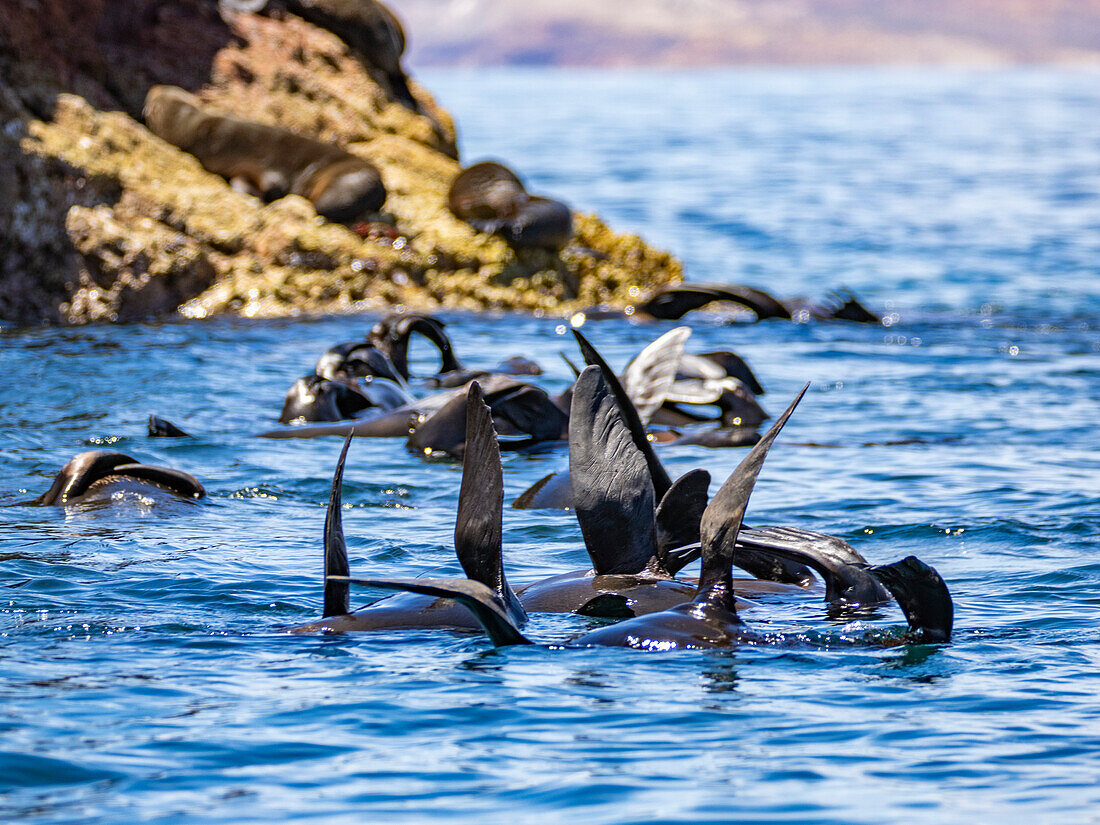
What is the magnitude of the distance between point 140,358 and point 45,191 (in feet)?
9.78

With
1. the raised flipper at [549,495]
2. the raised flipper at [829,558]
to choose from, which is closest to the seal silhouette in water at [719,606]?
the raised flipper at [829,558]

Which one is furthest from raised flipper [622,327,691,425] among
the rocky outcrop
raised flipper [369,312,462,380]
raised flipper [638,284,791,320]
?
the rocky outcrop

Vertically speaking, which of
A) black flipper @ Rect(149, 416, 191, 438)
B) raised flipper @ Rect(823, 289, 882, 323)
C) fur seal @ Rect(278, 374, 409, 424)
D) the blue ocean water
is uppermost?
raised flipper @ Rect(823, 289, 882, 323)

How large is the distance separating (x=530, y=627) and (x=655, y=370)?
3.28 meters

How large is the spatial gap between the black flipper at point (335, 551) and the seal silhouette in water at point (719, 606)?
16 cm

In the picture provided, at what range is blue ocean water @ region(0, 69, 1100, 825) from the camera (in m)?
3.07

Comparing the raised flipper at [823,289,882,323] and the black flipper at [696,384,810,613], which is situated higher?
the raised flipper at [823,289,882,323]

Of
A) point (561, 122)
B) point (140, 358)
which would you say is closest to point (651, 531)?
point (140, 358)

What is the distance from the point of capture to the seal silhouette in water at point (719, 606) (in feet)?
12.1

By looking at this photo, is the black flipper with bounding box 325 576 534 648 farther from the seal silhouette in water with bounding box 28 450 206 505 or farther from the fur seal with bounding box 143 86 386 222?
the fur seal with bounding box 143 86 386 222

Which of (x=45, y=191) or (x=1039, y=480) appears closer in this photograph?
(x=1039, y=480)

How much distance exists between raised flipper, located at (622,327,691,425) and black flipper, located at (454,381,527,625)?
3344 mm

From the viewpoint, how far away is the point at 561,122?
178 ft

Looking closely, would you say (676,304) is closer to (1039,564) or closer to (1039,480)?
(1039,480)
